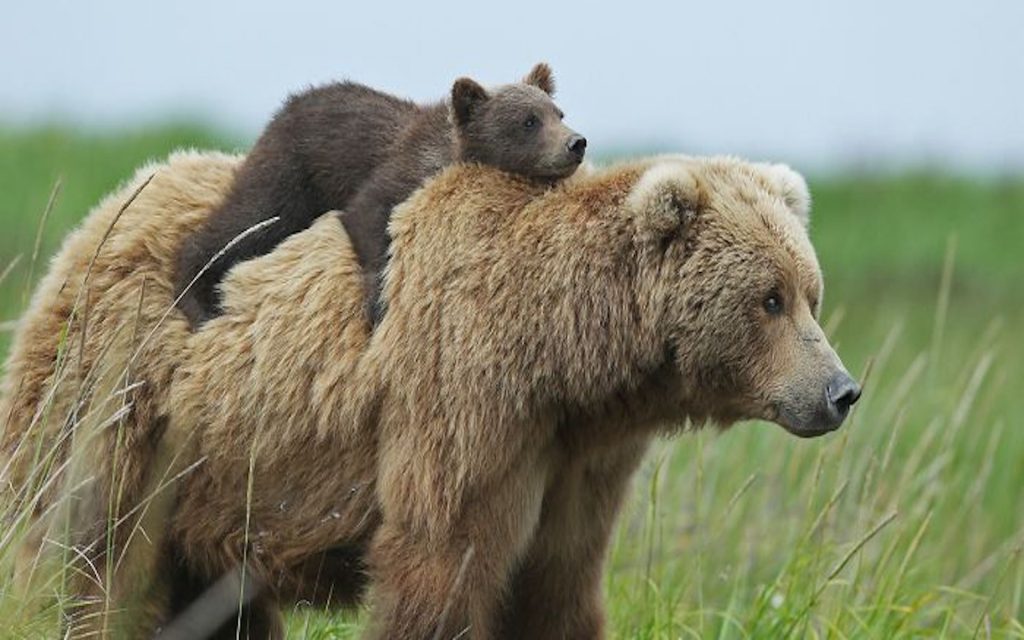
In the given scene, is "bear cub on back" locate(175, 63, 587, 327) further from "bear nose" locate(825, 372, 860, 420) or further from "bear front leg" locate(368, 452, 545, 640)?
"bear nose" locate(825, 372, 860, 420)

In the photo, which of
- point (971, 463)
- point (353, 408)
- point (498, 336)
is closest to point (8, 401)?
point (353, 408)

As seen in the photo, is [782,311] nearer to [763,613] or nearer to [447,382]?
[447,382]

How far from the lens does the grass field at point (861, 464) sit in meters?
6.52

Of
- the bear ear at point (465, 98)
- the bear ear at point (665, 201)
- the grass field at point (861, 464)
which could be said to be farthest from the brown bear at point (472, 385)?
the grass field at point (861, 464)

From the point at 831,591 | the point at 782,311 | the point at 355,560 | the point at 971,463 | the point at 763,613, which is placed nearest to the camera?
the point at 782,311

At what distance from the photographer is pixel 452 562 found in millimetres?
5410

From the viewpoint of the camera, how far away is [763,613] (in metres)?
6.38

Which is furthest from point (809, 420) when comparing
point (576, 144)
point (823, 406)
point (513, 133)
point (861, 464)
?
point (861, 464)

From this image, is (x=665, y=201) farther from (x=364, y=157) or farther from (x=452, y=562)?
(x=452, y=562)

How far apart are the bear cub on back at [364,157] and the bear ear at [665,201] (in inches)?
10.5

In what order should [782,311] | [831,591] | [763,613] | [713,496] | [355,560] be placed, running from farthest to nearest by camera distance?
[713,496] → [831,591] → [763,613] → [355,560] → [782,311]

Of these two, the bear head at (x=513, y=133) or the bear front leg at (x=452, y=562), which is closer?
the bear front leg at (x=452, y=562)

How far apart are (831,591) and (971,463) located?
320cm

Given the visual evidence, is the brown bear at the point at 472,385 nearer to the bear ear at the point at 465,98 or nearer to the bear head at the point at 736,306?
the bear head at the point at 736,306
